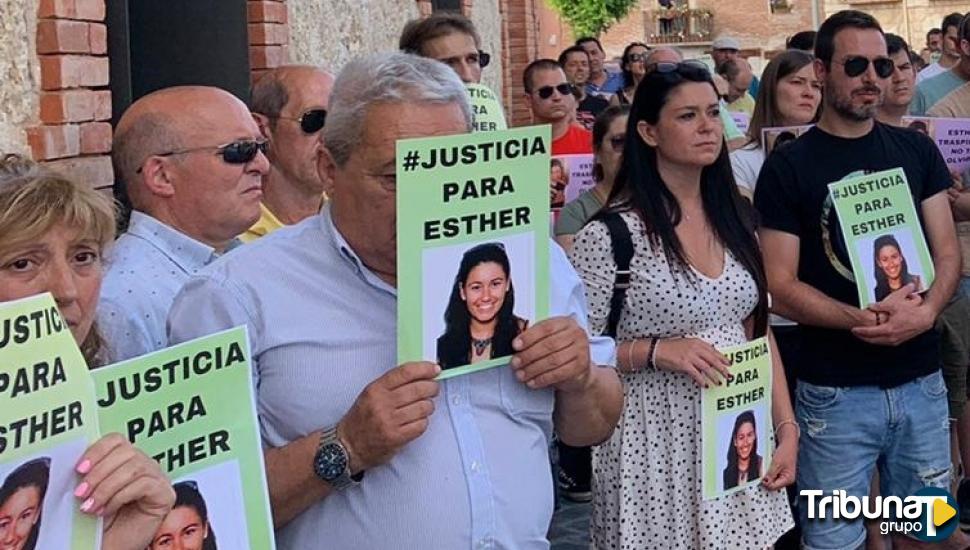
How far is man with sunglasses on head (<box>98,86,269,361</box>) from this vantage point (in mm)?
3273

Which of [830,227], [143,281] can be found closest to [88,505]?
[143,281]

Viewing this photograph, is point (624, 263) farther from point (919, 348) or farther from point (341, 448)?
point (341, 448)

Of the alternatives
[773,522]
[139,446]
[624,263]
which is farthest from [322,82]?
[139,446]

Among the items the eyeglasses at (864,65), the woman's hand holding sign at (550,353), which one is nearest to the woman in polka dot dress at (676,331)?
the eyeglasses at (864,65)

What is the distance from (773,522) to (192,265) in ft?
5.93

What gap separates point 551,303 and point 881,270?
1.94 metres

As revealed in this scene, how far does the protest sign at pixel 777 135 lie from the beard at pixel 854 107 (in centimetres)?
99

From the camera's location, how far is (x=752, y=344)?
388 centimetres

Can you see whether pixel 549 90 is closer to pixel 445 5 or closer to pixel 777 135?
pixel 777 135

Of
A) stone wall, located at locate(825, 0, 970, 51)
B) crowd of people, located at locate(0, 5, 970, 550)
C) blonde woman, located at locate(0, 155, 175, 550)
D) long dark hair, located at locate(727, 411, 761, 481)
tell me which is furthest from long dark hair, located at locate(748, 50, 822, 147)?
stone wall, located at locate(825, 0, 970, 51)

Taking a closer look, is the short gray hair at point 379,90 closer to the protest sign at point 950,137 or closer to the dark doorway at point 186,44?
the protest sign at point 950,137

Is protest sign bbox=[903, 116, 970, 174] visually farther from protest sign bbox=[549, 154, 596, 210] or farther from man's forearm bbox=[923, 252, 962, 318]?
protest sign bbox=[549, 154, 596, 210]

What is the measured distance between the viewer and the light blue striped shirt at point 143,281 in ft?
9.09

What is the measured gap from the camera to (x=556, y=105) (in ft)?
24.5
